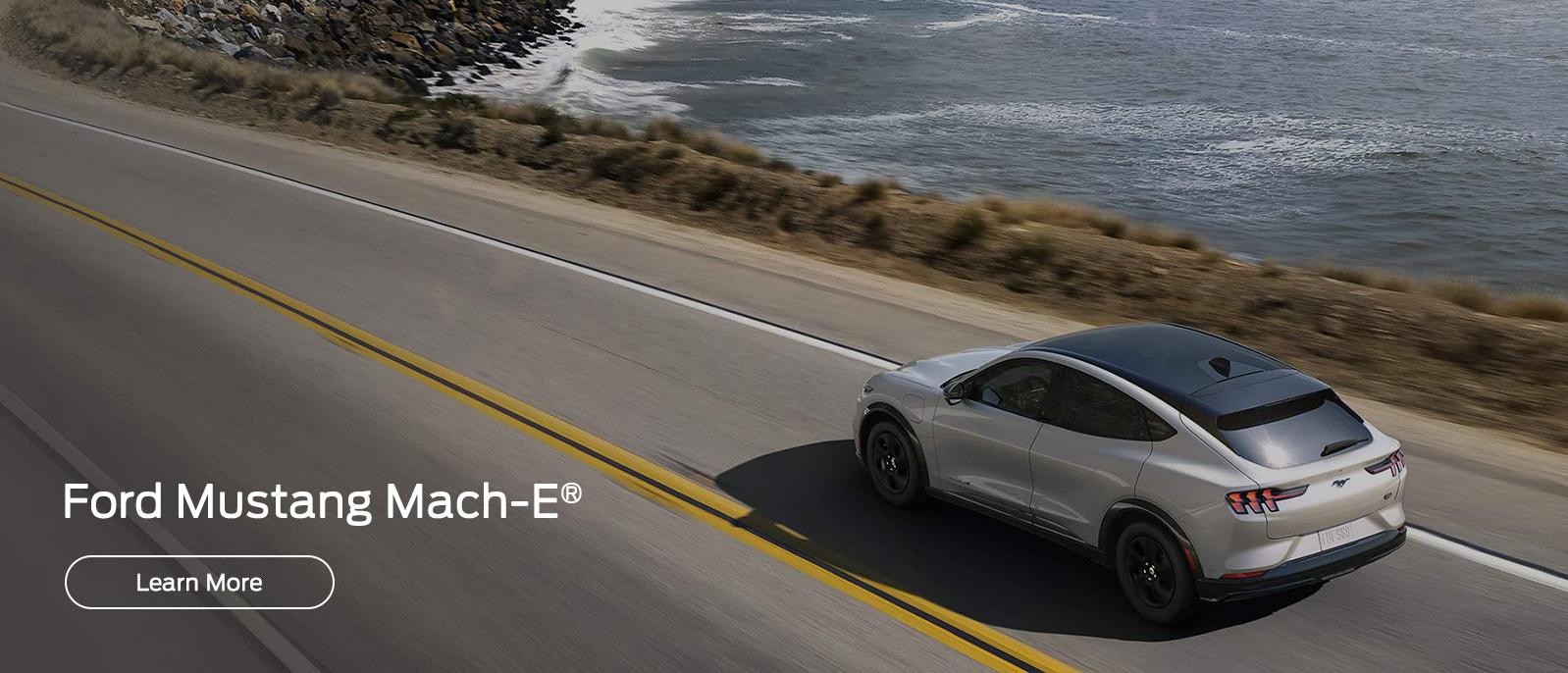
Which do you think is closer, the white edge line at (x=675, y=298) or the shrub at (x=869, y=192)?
the white edge line at (x=675, y=298)

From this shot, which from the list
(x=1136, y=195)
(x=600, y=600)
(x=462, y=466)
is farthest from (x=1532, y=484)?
(x=1136, y=195)

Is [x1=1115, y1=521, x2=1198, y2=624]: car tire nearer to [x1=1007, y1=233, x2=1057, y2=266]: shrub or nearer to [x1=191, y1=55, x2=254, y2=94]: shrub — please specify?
[x1=1007, y1=233, x2=1057, y2=266]: shrub

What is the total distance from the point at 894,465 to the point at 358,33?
46.7 meters

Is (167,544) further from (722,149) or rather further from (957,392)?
(722,149)

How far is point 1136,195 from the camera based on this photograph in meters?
31.5

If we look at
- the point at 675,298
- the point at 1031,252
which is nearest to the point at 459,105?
the point at 675,298

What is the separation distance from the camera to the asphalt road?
644 cm

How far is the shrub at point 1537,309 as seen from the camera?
1270 cm

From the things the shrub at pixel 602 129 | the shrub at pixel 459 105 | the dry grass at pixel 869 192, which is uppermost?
the dry grass at pixel 869 192

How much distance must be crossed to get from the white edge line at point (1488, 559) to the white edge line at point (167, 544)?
21.0 ft

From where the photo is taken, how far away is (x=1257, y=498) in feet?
19.9

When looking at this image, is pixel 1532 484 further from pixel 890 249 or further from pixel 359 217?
pixel 359 217

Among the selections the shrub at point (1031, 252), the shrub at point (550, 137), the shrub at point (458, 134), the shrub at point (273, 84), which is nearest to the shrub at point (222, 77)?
the shrub at point (273, 84)

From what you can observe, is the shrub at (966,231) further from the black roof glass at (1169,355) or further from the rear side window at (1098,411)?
the rear side window at (1098,411)
